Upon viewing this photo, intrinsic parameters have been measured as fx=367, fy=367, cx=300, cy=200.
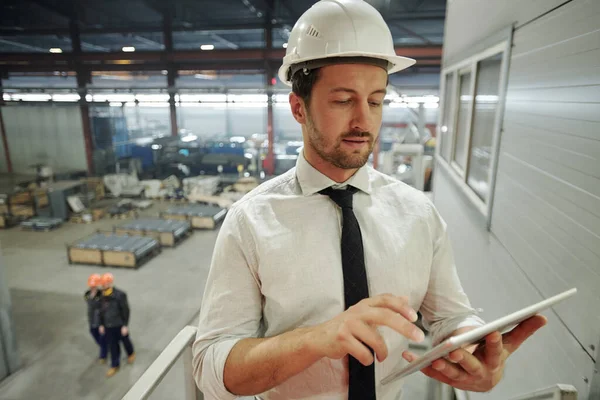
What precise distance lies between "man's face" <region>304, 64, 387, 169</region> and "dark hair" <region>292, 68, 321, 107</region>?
20 millimetres

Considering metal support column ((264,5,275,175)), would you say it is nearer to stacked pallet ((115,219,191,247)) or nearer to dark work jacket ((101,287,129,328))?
stacked pallet ((115,219,191,247))

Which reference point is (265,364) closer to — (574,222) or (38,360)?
(574,222)

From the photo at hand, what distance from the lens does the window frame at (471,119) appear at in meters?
2.36

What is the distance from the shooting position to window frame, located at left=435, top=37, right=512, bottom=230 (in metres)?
2.36

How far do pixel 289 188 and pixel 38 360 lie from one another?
6.72m

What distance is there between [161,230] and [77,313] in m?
3.73

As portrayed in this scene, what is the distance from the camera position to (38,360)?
6051 millimetres

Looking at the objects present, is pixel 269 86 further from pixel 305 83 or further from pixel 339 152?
pixel 339 152

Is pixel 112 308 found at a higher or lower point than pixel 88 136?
lower

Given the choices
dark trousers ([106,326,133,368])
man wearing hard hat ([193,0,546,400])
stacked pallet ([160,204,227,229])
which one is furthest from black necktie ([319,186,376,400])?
stacked pallet ([160,204,227,229])

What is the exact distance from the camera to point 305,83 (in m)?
1.47

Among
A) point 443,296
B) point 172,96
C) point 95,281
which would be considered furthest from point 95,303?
point 172,96

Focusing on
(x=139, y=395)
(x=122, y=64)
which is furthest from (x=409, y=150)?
(x=122, y=64)

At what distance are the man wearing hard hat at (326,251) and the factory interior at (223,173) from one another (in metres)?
0.16
